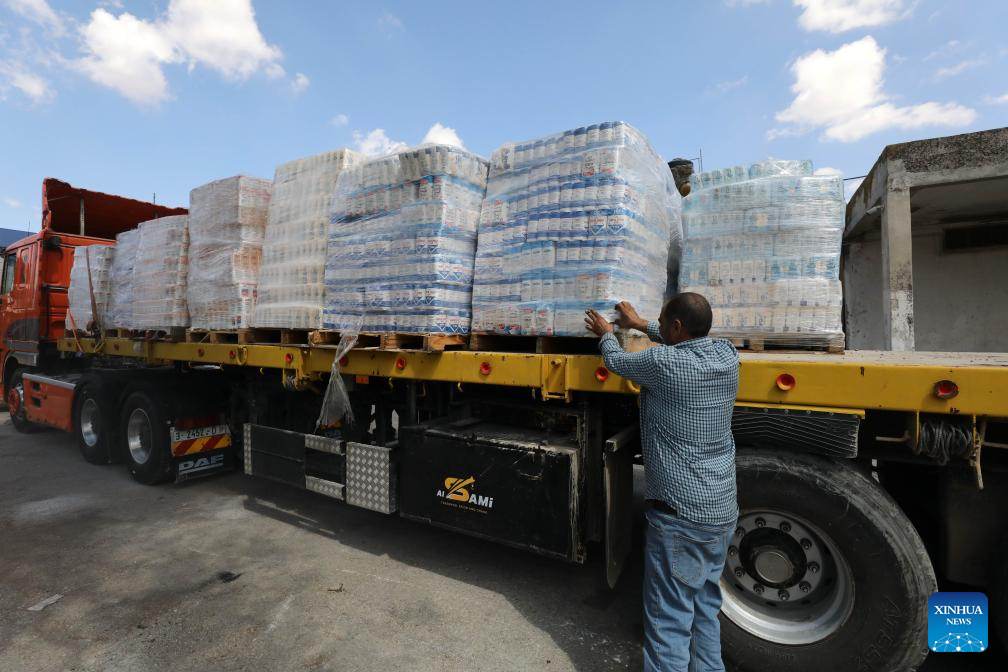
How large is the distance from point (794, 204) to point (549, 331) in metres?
1.71

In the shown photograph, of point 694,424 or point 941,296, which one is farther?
point 941,296

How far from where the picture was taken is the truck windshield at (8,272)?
829 centimetres

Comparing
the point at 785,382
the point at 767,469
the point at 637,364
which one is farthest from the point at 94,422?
the point at 785,382

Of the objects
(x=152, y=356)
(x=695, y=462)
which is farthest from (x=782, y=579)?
(x=152, y=356)

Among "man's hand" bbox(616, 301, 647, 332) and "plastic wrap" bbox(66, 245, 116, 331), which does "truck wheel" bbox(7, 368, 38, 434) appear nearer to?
"plastic wrap" bbox(66, 245, 116, 331)

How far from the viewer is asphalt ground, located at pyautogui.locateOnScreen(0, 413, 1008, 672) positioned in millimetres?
2922

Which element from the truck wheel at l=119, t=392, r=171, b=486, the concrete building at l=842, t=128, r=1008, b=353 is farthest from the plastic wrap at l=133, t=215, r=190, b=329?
the concrete building at l=842, t=128, r=1008, b=353

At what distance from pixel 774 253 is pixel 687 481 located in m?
1.71

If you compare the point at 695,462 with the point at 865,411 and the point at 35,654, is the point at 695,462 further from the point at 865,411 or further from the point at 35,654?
the point at 35,654

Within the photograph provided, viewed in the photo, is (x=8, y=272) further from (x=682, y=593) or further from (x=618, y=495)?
(x=682, y=593)

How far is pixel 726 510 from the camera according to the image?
7.85 feet

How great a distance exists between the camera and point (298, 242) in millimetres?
4336

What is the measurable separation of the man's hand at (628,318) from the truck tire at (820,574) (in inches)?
32.8

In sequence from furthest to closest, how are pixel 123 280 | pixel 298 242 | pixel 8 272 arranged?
pixel 8 272 < pixel 123 280 < pixel 298 242
